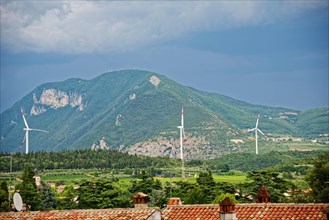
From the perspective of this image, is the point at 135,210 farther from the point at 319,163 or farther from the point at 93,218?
the point at 319,163

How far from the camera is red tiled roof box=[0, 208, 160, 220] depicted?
33.6m

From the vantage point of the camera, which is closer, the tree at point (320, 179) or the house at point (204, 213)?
the house at point (204, 213)

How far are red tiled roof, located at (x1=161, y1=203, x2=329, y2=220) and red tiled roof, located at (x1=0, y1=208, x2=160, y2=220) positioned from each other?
319 cm

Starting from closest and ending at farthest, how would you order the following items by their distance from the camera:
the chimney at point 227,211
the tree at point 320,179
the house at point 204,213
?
1. the chimney at point 227,211
2. the house at point 204,213
3. the tree at point 320,179

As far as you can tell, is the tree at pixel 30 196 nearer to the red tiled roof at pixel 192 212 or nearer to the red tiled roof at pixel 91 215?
the red tiled roof at pixel 91 215

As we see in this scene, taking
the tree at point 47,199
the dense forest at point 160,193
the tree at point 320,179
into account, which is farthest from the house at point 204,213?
the tree at point 47,199

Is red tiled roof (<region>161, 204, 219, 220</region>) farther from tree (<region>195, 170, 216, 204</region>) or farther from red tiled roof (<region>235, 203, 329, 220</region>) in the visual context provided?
tree (<region>195, 170, 216, 204</region>)

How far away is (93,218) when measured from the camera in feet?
115

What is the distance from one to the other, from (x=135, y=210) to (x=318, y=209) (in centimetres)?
815

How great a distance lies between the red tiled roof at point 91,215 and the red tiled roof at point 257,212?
10.5 feet

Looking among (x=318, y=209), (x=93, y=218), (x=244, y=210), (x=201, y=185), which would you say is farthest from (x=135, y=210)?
(x=201, y=185)

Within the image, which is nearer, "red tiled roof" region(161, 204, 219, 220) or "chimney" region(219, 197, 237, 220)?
"chimney" region(219, 197, 237, 220)

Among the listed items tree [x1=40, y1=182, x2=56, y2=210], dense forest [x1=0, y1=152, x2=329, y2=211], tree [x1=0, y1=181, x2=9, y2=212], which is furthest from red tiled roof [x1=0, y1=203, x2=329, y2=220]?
tree [x1=40, y1=182, x2=56, y2=210]

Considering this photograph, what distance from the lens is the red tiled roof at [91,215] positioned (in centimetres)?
3356
